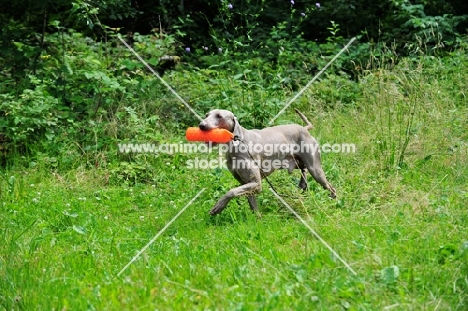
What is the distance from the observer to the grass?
3988mm

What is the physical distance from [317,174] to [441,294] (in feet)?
8.92

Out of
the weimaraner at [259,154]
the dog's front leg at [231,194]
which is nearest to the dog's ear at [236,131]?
the weimaraner at [259,154]

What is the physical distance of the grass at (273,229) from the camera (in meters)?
3.99

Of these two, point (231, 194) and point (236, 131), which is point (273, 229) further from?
point (236, 131)

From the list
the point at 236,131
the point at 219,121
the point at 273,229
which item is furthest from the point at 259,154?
the point at 273,229

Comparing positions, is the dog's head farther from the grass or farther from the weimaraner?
the grass

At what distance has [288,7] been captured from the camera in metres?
13.2

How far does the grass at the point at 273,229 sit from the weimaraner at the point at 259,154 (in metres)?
0.23

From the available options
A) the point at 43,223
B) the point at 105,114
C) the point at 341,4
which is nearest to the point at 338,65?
the point at 341,4

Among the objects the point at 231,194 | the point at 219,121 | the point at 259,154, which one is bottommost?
the point at 231,194

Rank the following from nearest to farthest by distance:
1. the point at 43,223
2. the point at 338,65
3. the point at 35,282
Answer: the point at 35,282
the point at 43,223
the point at 338,65

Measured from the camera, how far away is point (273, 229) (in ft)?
17.9

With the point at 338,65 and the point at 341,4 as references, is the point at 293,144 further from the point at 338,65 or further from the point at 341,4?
the point at 341,4

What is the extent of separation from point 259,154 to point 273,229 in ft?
3.16
